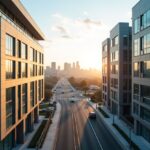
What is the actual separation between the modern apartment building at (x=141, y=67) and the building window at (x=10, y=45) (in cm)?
1777

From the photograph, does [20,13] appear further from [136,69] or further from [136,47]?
[136,69]

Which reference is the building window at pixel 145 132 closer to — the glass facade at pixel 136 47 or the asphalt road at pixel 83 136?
→ the asphalt road at pixel 83 136

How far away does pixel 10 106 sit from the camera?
81.2 feet

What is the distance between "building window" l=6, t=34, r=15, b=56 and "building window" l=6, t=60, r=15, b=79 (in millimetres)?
1011

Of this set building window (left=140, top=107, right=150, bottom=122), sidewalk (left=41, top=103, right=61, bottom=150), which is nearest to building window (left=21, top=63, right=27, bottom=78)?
sidewalk (left=41, top=103, right=61, bottom=150)

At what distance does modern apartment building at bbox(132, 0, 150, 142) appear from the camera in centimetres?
3011

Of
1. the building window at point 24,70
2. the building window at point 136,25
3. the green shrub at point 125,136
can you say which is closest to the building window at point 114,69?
the green shrub at point 125,136

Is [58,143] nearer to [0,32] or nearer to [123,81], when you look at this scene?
[0,32]

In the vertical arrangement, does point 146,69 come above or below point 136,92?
above

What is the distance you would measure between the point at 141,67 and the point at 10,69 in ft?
62.0

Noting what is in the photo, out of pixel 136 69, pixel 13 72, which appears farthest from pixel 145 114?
pixel 13 72

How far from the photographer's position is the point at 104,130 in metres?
38.1

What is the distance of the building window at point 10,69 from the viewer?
23616 mm

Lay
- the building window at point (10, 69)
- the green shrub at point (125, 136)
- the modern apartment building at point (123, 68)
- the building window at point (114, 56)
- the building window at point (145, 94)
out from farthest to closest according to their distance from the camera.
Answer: the building window at point (114, 56) < the modern apartment building at point (123, 68) < the building window at point (145, 94) < the green shrub at point (125, 136) < the building window at point (10, 69)
